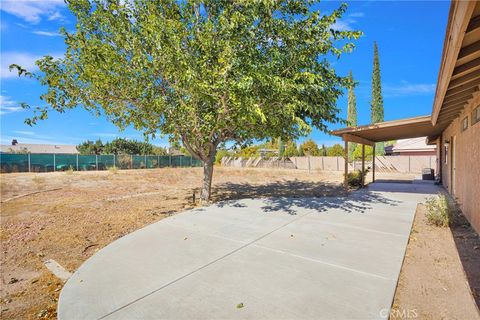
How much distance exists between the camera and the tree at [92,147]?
3925 centimetres

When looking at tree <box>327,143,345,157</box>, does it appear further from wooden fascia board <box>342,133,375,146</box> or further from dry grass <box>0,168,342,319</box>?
dry grass <box>0,168,342,319</box>

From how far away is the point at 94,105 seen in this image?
830 centimetres

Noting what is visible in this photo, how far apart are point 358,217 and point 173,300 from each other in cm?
556

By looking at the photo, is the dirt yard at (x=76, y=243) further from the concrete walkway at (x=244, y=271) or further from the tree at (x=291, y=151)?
the tree at (x=291, y=151)

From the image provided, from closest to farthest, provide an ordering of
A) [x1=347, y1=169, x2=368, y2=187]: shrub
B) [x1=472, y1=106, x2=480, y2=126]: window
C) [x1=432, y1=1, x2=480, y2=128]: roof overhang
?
[x1=432, y1=1, x2=480, y2=128]: roof overhang
[x1=472, y1=106, x2=480, y2=126]: window
[x1=347, y1=169, x2=368, y2=187]: shrub

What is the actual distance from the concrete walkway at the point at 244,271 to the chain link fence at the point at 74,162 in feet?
71.6

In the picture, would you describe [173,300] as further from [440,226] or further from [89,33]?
[89,33]

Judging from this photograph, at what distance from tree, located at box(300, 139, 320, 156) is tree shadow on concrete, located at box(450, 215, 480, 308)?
37702 millimetres

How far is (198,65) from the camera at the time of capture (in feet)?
21.7

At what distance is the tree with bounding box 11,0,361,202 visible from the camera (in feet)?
20.2

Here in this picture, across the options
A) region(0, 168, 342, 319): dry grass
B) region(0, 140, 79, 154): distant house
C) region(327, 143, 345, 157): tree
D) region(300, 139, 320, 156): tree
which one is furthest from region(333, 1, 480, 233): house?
region(0, 140, 79, 154): distant house

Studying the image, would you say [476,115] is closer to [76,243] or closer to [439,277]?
[439,277]

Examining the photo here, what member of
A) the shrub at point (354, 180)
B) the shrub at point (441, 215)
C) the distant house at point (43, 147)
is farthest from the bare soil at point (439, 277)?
the distant house at point (43, 147)

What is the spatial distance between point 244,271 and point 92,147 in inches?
1627
